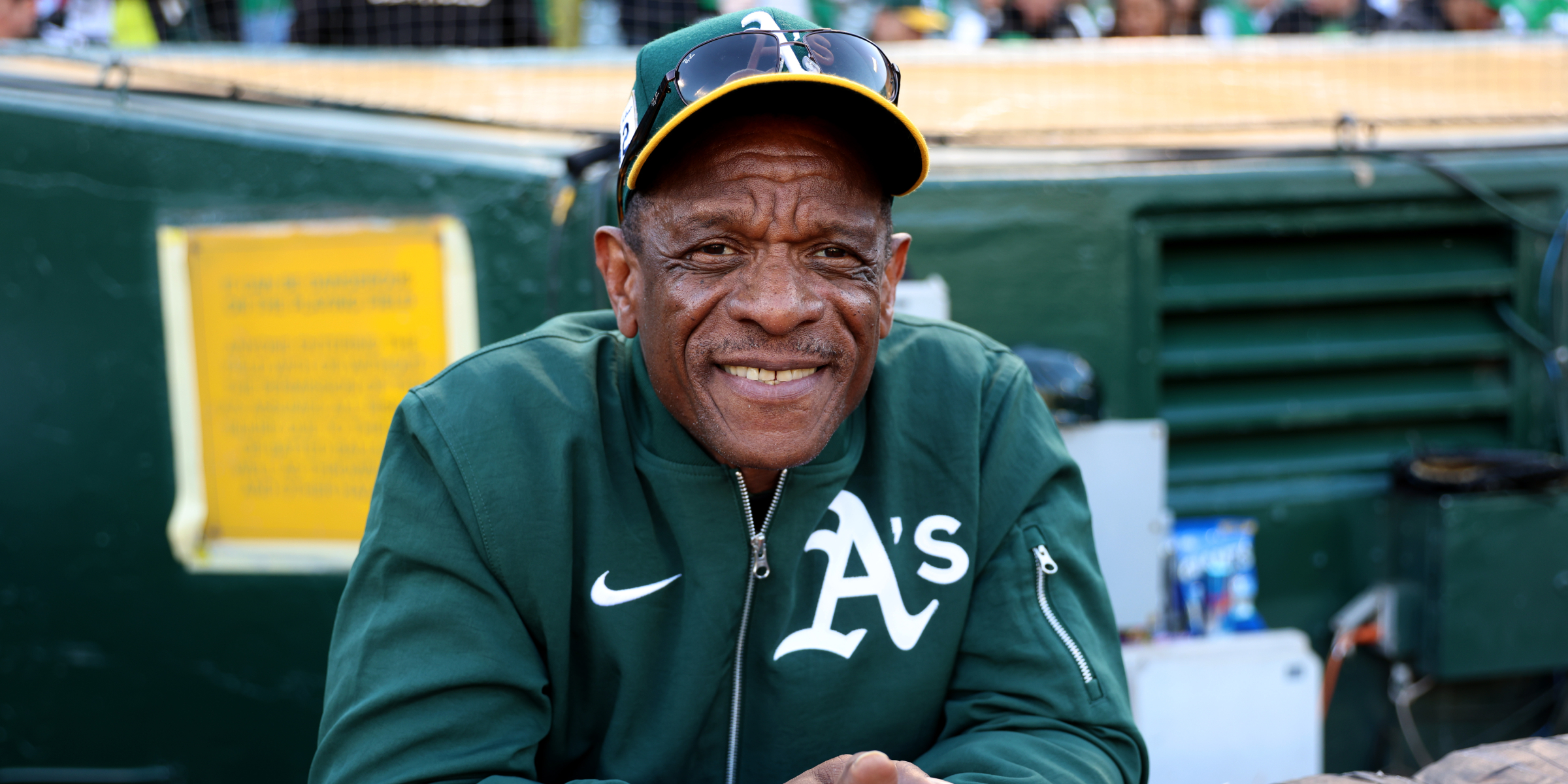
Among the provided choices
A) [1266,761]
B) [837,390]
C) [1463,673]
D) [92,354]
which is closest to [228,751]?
[92,354]

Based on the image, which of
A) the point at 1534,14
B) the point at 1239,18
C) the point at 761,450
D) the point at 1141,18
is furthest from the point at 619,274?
the point at 1534,14

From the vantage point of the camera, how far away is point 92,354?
10.2ft

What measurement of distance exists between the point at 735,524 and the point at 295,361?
195 cm

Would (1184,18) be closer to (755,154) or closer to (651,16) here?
(651,16)

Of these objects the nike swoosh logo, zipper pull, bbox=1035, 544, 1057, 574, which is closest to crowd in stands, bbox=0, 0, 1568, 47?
the nike swoosh logo

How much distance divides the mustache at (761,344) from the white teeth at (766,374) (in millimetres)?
29

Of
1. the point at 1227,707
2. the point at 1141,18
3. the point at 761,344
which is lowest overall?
the point at 1227,707

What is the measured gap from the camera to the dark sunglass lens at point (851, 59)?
1467mm

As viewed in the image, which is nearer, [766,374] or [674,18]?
[766,374]

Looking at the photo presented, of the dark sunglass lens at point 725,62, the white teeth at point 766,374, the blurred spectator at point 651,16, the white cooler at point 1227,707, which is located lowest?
the white cooler at point 1227,707

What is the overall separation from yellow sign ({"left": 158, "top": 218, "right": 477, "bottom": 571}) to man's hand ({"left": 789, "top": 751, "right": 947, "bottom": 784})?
1.99 metres

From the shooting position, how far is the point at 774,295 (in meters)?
1.48

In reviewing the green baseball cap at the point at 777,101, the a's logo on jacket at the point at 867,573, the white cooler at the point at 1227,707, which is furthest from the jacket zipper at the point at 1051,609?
the white cooler at the point at 1227,707

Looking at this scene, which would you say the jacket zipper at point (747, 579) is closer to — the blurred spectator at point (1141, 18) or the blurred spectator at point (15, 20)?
the blurred spectator at point (15, 20)
